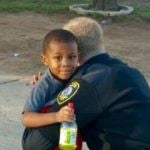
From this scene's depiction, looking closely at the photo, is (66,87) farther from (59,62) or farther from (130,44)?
(130,44)

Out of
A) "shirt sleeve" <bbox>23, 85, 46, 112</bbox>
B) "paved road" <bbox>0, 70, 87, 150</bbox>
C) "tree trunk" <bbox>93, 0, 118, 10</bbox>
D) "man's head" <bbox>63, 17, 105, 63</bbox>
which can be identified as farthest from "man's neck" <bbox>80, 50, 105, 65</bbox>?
"tree trunk" <bbox>93, 0, 118, 10</bbox>

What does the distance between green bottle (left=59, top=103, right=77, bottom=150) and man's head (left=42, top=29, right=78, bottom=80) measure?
267 millimetres

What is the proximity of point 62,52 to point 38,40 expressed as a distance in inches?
255

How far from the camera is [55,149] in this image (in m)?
3.24

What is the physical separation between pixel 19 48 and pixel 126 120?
6.06m

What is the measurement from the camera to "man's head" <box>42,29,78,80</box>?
3.10m

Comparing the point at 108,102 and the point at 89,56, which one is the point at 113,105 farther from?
the point at 89,56

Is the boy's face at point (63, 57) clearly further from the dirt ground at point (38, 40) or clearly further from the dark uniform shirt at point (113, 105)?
the dirt ground at point (38, 40)

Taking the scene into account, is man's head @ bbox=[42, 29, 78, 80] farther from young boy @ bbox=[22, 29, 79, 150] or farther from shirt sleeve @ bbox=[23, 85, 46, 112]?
shirt sleeve @ bbox=[23, 85, 46, 112]

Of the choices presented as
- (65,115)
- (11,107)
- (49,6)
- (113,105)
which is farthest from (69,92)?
(49,6)

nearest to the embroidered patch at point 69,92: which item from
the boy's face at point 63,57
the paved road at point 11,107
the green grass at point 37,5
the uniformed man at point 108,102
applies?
the uniformed man at point 108,102

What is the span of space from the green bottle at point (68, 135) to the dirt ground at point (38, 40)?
4.34 m

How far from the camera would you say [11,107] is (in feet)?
19.6

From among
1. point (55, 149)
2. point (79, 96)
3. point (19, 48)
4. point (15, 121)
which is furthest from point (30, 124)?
point (19, 48)
